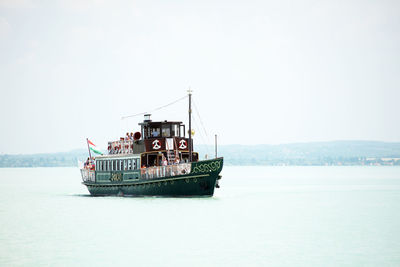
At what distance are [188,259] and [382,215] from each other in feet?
70.6

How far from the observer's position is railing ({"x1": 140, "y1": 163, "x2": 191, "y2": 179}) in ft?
143

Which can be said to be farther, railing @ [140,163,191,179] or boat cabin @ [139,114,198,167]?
boat cabin @ [139,114,198,167]

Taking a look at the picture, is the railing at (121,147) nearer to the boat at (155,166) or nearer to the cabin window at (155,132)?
the boat at (155,166)

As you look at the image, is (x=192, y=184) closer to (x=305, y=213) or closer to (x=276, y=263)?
(x=305, y=213)

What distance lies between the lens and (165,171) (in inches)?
1745

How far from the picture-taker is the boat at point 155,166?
43750 millimetres

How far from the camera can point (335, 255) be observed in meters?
25.0

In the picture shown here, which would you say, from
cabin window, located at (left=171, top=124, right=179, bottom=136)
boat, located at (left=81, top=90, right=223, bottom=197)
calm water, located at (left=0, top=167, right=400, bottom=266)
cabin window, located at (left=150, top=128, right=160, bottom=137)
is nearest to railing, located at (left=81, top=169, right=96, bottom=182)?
boat, located at (left=81, top=90, right=223, bottom=197)

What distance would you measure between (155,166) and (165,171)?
1.63 meters

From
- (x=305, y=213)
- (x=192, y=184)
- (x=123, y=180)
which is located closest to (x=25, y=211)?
(x=123, y=180)

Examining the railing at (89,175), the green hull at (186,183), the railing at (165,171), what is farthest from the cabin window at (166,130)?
the railing at (89,175)

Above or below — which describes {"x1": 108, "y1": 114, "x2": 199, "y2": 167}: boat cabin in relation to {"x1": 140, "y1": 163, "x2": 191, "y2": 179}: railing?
above

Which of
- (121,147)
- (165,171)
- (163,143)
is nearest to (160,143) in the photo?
(163,143)

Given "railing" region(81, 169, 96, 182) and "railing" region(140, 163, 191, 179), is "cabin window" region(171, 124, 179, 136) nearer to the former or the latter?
"railing" region(140, 163, 191, 179)
